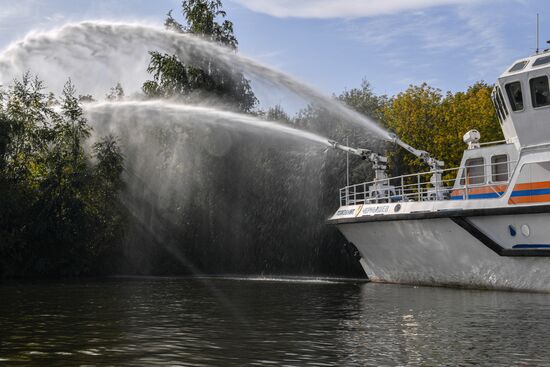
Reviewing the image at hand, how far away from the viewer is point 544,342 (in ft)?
37.7

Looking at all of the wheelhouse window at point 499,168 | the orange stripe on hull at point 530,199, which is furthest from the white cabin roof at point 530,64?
the orange stripe on hull at point 530,199

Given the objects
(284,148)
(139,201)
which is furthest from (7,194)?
(284,148)

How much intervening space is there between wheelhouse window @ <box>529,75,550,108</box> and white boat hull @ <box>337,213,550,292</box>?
3461 millimetres

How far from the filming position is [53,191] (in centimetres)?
3769

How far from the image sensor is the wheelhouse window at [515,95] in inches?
867

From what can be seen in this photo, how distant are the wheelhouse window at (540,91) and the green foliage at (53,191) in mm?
23955

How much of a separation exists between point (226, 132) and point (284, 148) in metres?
3.69

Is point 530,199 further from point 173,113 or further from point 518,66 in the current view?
point 173,113

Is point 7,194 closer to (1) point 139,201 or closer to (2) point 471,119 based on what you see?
(1) point 139,201

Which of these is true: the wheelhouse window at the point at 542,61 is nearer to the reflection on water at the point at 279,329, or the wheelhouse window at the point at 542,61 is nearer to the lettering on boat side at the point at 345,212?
the reflection on water at the point at 279,329

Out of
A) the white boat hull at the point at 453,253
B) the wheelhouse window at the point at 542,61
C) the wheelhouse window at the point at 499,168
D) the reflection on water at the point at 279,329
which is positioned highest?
the wheelhouse window at the point at 542,61

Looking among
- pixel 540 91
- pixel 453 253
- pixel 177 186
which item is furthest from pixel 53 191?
pixel 540 91

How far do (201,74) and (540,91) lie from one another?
25.6 meters

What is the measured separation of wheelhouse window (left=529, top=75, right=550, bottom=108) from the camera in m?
21.4
